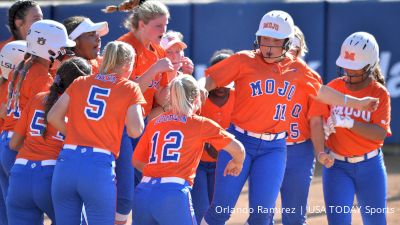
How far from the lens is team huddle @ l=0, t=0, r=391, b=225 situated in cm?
580

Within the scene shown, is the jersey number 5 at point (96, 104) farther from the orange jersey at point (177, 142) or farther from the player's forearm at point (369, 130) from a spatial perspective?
the player's forearm at point (369, 130)

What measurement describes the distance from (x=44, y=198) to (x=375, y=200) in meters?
2.55

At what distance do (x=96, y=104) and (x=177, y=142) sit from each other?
61 cm

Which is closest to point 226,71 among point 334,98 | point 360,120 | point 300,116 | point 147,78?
point 147,78

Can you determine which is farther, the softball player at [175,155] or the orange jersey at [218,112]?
the orange jersey at [218,112]

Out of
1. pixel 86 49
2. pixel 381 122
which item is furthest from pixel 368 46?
pixel 86 49

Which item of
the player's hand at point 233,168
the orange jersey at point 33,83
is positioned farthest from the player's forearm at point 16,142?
the player's hand at point 233,168

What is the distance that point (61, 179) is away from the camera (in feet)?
18.9

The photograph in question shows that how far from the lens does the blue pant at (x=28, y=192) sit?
6008 millimetres

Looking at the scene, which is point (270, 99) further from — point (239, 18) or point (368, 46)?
point (239, 18)

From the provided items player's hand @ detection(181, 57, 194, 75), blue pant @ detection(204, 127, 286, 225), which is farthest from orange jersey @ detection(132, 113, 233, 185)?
player's hand @ detection(181, 57, 194, 75)

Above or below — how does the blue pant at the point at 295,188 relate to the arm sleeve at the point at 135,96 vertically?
below

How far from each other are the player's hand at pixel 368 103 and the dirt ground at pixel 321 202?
204 cm

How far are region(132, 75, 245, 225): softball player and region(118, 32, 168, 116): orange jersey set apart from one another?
1.24m
